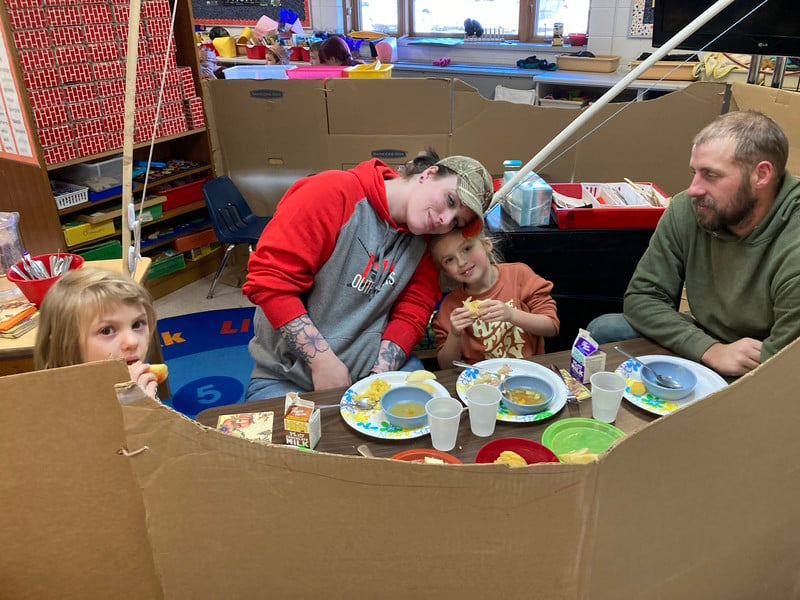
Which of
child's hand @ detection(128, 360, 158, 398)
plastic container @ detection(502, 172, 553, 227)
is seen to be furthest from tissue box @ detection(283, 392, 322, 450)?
plastic container @ detection(502, 172, 553, 227)

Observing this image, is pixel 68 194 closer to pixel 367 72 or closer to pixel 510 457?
pixel 367 72

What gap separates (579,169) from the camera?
10.4 feet

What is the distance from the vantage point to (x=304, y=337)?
1.68 m

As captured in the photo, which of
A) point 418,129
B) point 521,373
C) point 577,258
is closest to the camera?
point 521,373

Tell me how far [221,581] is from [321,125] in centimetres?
309

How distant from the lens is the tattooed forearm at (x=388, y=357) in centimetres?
177

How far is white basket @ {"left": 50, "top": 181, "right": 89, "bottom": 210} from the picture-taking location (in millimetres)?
3139

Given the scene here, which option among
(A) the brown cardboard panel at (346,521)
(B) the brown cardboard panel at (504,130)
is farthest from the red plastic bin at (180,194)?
(A) the brown cardboard panel at (346,521)

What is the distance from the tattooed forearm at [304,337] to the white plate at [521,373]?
41 cm

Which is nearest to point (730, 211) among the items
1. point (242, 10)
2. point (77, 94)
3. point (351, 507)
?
point (351, 507)

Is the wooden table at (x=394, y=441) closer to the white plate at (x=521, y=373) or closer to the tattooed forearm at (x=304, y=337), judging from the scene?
the white plate at (x=521, y=373)

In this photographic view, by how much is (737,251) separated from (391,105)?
2058 mm

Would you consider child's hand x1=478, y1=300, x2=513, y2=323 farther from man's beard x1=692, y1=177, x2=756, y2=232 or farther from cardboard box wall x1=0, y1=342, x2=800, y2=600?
cardboard box wall x1=0, y1=342, x2=800, y2=600

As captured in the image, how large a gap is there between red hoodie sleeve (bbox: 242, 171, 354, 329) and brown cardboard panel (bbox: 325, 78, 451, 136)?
1.73 m
